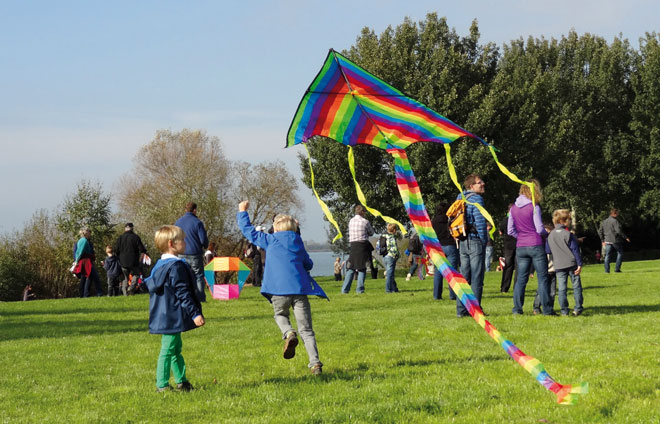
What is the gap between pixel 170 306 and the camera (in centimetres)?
672

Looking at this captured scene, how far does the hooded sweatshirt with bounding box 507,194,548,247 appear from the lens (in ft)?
37.1

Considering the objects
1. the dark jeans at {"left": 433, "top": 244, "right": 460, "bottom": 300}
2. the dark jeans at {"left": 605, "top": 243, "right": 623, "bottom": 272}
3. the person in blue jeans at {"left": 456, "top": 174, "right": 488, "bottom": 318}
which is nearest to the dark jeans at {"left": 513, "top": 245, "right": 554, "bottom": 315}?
the person in blue jeans at {"left": 456, "top": 174, "right": 488, "bottom": 318}

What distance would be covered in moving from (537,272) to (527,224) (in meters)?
0.80

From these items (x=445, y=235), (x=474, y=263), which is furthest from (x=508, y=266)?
(x=474, y=263)

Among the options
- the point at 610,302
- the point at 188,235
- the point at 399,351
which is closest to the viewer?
the point at 399,351

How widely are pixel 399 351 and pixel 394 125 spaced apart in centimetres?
297

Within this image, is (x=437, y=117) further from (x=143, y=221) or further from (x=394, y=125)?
(x=143, y=221)

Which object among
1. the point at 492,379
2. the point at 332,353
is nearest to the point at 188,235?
the point at 332,353

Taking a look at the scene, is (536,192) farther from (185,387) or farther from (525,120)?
(525,120)

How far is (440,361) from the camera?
7.93 m

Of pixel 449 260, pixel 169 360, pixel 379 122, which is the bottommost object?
pixel 169 360

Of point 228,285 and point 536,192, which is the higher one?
point 536,192

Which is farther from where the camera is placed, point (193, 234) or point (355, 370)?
point (193, 234)

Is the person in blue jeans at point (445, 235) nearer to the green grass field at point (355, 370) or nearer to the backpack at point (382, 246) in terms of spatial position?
the green grass field at point (355, 370)
